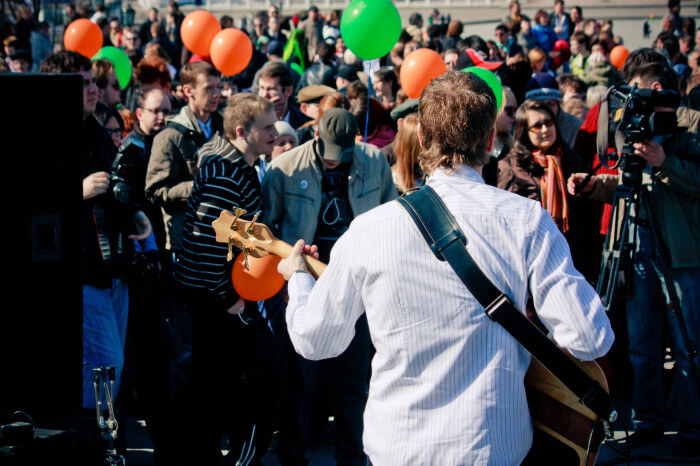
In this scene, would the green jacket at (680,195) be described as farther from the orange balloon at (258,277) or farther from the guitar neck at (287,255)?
the guitar neck at (287,255)

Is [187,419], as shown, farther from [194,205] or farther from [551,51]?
[551,51]

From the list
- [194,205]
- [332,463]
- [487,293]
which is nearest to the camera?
[487,293]

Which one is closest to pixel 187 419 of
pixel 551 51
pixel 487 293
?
pixel 487 293

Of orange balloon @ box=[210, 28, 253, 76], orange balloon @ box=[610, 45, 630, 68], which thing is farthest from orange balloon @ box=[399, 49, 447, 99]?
orange balloon @ box=[610, 45, 630, 68]

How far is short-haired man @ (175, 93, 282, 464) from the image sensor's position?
3352mm

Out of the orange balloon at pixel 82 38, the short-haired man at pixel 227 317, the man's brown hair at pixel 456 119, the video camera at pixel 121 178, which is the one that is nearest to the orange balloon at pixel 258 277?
the short-haired man at pixel 227 317

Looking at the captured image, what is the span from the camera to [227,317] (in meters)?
3.46

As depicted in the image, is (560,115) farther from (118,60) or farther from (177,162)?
(118,60)

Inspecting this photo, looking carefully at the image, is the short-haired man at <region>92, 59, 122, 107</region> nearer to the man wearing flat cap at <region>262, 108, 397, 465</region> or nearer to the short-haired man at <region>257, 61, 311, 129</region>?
the short-haired man at <region>257, 61, 311, 129</region>

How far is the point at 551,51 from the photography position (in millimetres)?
13266

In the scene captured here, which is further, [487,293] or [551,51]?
[551,51]

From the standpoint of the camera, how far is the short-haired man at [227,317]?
335cm

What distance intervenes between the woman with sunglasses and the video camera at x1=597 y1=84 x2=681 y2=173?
46 cm

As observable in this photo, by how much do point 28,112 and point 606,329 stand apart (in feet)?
5.47
